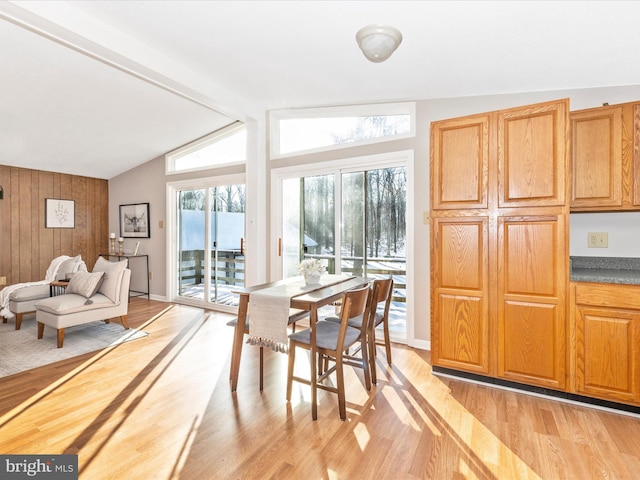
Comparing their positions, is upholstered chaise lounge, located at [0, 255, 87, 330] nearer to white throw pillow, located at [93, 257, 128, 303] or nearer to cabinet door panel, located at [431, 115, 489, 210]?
white throw pillow, located at [93, 257, 128, 303]

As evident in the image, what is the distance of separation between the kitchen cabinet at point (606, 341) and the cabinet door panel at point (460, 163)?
3.22 feet

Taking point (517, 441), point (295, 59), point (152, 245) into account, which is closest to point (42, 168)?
point (152, 245)

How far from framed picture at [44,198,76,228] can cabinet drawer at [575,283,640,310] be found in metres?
7.70

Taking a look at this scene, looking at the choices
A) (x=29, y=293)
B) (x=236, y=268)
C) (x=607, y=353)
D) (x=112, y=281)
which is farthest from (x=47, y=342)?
(x=607, y=353)

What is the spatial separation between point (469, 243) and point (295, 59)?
217cm

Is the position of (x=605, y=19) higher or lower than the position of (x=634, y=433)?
higher

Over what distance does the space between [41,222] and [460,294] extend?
6.96 m

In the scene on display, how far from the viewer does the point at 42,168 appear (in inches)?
238

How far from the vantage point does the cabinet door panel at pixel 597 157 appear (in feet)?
8.35

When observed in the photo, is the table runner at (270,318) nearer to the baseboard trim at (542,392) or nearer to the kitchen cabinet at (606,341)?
the baseboard trim at (542,392)

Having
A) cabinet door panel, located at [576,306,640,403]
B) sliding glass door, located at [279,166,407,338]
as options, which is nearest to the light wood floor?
cabinet door panel, located at [576,306,640,403]

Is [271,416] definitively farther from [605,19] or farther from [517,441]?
[605,19]

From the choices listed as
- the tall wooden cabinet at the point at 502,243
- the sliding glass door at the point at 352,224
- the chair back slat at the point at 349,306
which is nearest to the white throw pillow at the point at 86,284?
the sliding glass door at the point at 352,224

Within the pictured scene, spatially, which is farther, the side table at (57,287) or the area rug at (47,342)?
the side table at (57,287)
